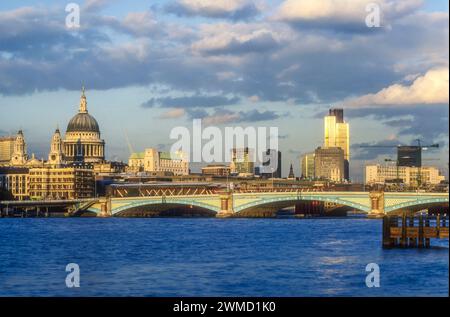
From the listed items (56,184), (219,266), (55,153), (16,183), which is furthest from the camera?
(55,153)

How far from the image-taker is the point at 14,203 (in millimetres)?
132750

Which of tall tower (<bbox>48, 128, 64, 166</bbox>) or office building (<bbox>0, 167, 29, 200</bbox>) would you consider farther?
tall tower (<bbox>48, 128, 64, 166</bbox>)

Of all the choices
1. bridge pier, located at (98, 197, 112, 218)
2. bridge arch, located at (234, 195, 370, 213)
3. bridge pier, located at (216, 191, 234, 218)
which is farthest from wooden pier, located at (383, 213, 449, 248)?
bridge pier, located at (98, 197, 112, 218)

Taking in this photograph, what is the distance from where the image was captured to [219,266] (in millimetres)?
46188

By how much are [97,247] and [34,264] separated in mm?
11306

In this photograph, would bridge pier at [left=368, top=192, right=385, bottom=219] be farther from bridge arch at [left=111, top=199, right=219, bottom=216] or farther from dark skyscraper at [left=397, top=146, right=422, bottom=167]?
dark skyscraper at [left=397, top=146, right=422, bottom=167]

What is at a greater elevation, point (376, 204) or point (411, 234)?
point (376, 204)

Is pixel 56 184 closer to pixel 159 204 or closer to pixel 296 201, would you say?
pixel 159 204

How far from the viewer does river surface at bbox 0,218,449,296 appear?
37.5 metres

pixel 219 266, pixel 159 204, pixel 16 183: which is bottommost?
pixel 219 266

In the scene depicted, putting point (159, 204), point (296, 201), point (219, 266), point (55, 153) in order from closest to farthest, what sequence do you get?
point (219, 266) → point (296, 201) → point (159, 204) → point (55, 153)

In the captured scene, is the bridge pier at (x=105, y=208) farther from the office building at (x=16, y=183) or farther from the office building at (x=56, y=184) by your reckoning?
the office building at (x=16, y=183)

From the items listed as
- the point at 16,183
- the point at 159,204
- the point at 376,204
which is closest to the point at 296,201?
the point at 376,204
